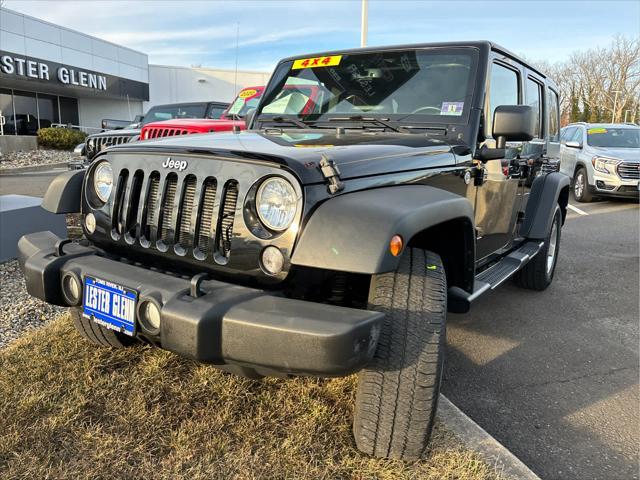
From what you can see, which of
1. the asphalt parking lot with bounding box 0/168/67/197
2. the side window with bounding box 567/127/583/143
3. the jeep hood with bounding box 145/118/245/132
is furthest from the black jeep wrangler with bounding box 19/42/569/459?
the side window with bounding box 567/127/583/143

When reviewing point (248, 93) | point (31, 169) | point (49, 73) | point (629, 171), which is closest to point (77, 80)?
point (49, 73)

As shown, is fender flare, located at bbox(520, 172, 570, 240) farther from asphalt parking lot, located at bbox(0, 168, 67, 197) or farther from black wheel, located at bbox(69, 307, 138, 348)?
asphalt parking lot, located at bbox(0, 168, 67, 197)

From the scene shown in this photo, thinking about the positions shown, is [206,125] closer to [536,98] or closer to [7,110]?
[536,98]

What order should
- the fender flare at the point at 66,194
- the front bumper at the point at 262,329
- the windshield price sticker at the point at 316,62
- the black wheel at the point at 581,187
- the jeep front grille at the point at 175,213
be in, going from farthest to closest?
the black wheel at the point at 581,187 → the windshield price sticker at the point at 316,62 → the fender flare at the point at 66,194 → the jeep front grille at the point at 175,213 → the front bumper at the point at 262,329

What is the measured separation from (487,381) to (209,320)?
2.00m

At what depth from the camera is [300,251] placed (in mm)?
1817

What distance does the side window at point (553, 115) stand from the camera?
197 inches

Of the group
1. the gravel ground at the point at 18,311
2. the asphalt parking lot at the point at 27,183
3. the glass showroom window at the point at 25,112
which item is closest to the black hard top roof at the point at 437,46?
the gravel ground at the point at 18,311

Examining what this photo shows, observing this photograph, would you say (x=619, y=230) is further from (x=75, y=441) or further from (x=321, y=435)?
(x=75, y=441)

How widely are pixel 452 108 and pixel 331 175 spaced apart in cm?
145

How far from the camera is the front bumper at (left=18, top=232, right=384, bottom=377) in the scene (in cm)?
168

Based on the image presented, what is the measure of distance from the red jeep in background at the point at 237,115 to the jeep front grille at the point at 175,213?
1494 mm

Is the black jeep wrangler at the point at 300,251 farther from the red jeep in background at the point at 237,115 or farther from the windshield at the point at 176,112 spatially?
the windshield at the point at 176,112

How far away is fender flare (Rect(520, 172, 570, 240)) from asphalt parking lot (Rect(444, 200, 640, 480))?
68cm
